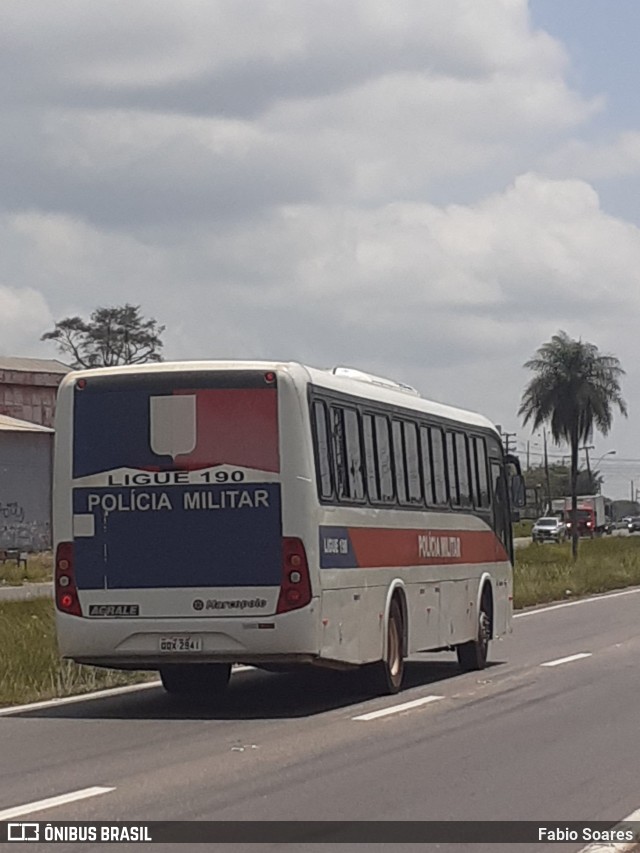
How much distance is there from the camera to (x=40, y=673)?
18.2 meters

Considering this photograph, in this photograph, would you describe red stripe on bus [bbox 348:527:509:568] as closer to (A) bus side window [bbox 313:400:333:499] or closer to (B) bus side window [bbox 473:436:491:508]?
(B) bus side window [bbox 473:436:491:508]

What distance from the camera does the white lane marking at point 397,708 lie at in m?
15.5

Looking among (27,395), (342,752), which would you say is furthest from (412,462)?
(27,395)

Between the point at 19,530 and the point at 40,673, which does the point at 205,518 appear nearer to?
the point at 40,673

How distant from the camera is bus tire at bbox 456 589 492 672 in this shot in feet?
67.8

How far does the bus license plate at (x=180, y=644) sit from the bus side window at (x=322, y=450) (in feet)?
5.66

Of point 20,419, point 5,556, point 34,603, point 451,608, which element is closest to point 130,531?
point 451,608

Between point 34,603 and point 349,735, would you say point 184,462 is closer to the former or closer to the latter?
point 349,735

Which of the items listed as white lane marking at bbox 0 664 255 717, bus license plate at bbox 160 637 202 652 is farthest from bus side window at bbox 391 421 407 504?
bus license plate at bbox 160 637 202 652

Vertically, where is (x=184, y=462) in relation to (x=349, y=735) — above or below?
above

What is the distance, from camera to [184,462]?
15.6 metres

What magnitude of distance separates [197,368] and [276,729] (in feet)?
→ 10.8

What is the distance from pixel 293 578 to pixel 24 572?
36.5 metres

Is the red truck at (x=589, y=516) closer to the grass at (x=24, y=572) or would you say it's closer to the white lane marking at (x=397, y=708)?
the grass at (x=24, y=572)
